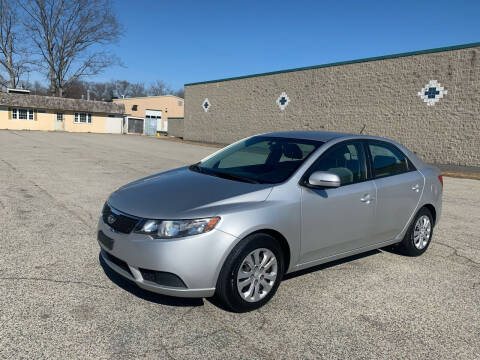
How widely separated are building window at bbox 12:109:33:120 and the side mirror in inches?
2008

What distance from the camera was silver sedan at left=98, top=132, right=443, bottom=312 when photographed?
316cm

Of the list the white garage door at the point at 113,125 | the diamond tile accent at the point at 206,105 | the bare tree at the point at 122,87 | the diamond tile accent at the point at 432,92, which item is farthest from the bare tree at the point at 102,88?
the diamond tile accent at the point at 432,92

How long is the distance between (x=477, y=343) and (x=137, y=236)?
287cm

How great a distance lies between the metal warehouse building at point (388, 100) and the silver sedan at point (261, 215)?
56.5 feet

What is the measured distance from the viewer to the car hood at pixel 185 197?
3.25 metres

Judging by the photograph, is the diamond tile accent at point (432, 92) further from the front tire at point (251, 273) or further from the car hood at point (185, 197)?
the front tire at point (251, 273)

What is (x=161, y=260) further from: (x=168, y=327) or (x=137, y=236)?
(x=168, y=327)

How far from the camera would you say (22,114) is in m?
46.8

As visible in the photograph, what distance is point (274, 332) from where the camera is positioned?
10.3 feet

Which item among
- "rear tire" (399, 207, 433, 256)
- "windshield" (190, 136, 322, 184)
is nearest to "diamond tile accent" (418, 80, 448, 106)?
"rear tire" (399, 207, 433, 256)

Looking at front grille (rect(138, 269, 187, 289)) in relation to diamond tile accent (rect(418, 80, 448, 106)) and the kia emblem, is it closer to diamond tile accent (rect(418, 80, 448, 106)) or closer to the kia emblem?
the kia emblem

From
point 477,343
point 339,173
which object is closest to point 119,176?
point 339,173

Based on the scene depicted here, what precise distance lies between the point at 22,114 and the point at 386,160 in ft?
168

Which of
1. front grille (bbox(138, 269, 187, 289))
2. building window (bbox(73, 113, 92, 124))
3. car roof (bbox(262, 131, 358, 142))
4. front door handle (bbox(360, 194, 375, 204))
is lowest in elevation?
front grille (bbox(138, 269, 187, 289))
